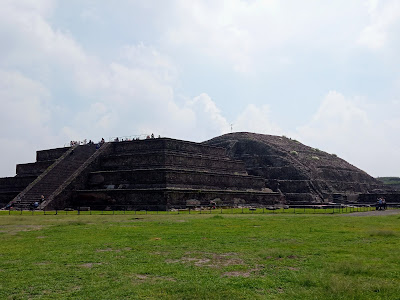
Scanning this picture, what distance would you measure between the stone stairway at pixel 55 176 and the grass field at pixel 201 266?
1999 cm

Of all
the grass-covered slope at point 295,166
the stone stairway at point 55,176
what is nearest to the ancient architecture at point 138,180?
the stone stairway at point 55,176

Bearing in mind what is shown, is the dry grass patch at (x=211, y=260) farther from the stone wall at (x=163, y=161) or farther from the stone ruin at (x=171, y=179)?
the stone wall at (x=163, y=161)

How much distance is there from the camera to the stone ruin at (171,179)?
1286 inches

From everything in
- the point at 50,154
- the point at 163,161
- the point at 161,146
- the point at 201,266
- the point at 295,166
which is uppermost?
the point at 50,154

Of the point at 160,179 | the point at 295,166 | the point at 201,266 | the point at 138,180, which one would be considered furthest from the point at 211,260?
the point at 295,166

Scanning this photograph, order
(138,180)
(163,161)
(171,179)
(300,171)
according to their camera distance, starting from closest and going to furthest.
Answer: (171,179), (138,180), (163,161), (300,171)

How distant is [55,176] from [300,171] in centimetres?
2711

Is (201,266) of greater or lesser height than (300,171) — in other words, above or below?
below

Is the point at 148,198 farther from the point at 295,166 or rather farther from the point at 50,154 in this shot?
the point at 295,166

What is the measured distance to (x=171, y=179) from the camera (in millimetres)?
33344

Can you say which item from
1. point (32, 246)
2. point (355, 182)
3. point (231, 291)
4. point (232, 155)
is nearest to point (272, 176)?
point (232, 155)

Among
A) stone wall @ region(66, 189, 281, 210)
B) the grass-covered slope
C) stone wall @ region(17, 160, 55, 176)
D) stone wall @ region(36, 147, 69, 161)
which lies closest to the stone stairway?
stone wall @ region(36, 147, 69, 161)

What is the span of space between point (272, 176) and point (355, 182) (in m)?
13.3

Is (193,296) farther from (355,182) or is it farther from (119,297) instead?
(355,182)
